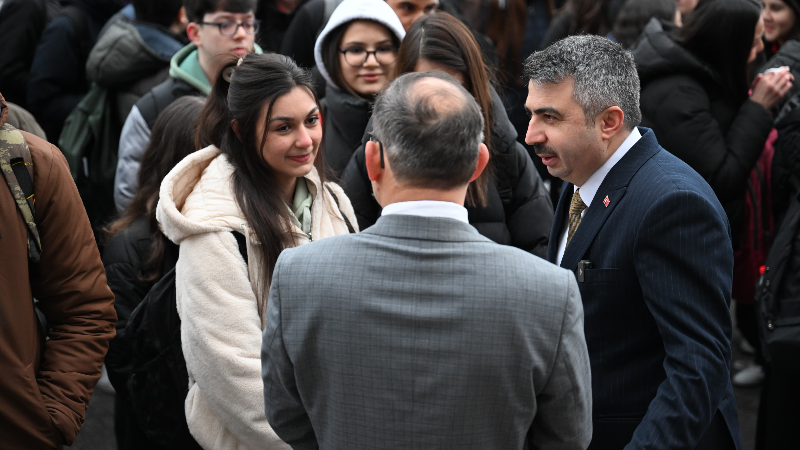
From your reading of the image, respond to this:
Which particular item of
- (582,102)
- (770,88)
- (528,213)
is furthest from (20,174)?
(770,88)

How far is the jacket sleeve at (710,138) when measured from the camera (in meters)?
4.10

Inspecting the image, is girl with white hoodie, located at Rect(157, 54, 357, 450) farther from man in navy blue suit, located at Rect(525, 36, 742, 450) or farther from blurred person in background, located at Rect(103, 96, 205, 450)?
man in navy blue suit, located at Rect(525, 36, 742, 450)

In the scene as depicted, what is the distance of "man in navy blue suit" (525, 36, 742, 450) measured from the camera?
6.62ft

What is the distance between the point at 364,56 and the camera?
154 inches

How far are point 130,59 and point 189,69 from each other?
1.71 feet

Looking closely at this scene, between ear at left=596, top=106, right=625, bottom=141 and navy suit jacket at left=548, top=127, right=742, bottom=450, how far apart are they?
8cm

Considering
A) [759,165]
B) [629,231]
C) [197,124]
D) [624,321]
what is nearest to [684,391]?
[624,321]

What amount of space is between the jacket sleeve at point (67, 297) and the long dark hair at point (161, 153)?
0.51 m

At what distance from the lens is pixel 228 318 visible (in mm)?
2467

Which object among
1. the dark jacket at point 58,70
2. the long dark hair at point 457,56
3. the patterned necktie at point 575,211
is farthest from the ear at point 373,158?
the dark jacket at point 58,70

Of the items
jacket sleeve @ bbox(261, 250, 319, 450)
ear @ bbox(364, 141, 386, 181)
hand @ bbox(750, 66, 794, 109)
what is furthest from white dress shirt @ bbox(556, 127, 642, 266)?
hand @ bbox(750, 66, 794, 109)

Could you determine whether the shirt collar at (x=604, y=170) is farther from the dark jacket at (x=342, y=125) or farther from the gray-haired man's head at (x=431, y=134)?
the dark jacket at (x=342, y=125)

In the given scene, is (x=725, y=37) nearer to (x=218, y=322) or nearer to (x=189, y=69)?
(x=189, y=69)

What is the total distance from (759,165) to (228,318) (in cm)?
346
